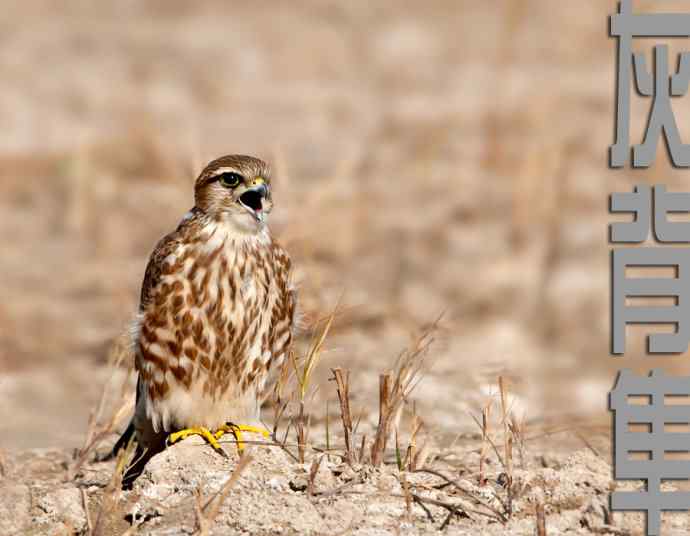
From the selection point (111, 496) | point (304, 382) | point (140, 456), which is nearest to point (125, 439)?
point (140, 456)

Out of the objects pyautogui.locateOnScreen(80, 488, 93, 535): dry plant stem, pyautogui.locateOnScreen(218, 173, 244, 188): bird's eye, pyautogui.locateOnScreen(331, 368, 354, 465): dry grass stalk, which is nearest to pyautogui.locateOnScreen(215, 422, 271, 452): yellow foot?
pyautogui.locateOnScreen(331, 368, 354, 465): dry grass stalk

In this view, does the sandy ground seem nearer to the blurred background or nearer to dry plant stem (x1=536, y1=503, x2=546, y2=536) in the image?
the blurred background

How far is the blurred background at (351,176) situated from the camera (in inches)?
318

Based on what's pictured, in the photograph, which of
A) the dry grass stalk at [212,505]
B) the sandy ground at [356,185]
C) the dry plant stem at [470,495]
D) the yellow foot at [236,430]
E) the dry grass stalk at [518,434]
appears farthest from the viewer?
the sandy ground at [356,185]

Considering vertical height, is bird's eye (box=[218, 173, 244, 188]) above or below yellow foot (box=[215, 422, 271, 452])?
above

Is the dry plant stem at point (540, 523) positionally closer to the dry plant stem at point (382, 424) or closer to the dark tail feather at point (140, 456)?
the dry plant stem at point (382, 424)

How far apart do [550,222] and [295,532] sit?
634 centimetres

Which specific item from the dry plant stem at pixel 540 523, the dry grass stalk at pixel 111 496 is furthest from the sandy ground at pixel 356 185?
the dry grass stalk at pixel 111 496

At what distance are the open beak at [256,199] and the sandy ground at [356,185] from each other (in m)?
0.45

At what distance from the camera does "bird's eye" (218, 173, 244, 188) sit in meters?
5.02

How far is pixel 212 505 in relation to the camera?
176 inches

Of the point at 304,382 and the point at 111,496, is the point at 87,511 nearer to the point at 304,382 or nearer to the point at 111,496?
A: the point at 111,496

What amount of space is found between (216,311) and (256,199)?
1.36 feet

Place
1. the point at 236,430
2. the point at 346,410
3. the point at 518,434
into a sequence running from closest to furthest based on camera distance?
the point at 346,410, the point at 518,434, the point at 236,430
